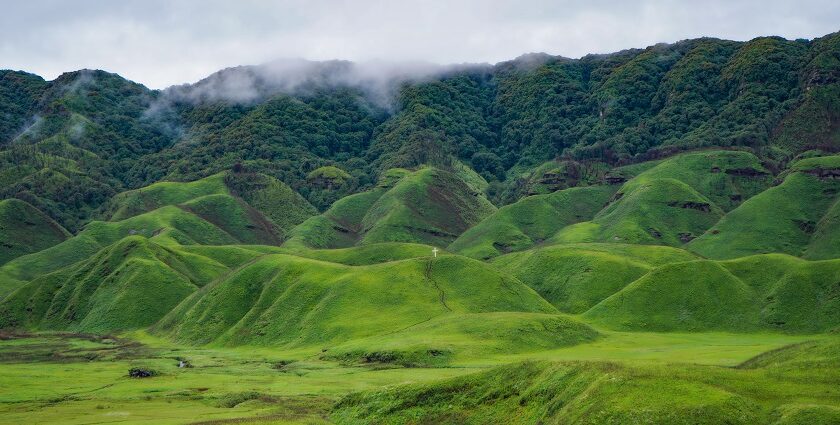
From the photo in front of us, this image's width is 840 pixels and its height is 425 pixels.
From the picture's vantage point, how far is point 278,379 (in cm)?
10881

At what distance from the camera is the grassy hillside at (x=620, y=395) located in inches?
2152

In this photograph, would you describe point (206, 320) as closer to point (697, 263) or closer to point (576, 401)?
point (697, 263)

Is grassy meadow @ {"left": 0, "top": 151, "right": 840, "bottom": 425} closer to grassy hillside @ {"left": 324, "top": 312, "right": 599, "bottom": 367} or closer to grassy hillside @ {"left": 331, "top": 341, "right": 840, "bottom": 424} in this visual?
grassy hillside @ {"left": 331, "top": 341, "right": 840, "bottom": 424}

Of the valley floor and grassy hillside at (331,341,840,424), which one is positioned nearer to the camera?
grassy hillside at (331,341,840,424)

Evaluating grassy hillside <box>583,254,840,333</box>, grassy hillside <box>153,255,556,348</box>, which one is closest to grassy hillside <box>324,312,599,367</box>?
grassy hillside <box>153,255,556,348</box>

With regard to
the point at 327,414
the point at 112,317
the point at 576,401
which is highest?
the point at 576,401

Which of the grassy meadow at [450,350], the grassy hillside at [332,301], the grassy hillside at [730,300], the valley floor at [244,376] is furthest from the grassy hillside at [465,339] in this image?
the grassy hillside at [730,300]

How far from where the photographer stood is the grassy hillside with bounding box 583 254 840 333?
150500mm

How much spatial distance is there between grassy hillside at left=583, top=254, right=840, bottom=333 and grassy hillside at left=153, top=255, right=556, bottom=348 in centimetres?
1838

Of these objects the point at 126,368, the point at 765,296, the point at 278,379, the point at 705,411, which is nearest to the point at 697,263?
the point at 765,296

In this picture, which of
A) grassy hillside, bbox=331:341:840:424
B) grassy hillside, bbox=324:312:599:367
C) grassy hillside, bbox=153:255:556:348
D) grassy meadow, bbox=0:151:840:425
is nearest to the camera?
grassy hillside, bbox=331:341:840:424

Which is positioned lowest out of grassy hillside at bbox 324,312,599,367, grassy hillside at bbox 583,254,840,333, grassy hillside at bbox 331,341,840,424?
grassy hillside at bbox 583,254,840,333

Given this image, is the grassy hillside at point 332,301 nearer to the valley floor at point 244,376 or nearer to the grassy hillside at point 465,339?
the valley floor at point 244,376

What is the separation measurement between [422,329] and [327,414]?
2440 inches
